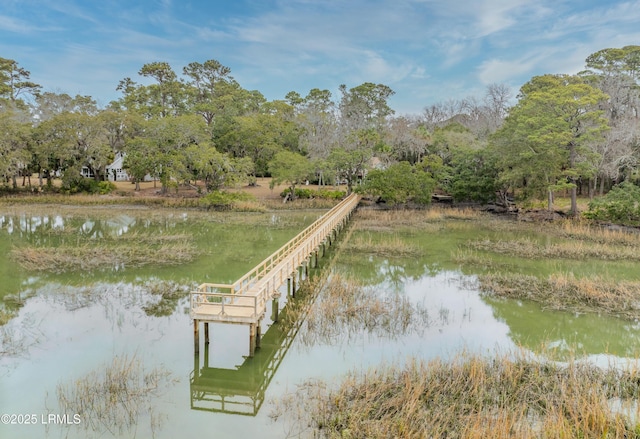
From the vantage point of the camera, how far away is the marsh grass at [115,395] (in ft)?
26.5

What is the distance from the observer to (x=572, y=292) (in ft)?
52.6

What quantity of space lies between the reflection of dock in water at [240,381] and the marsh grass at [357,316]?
0.94 meters

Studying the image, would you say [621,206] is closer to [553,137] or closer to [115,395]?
[553,137]

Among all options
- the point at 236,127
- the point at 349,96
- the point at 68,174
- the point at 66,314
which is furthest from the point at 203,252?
the point at 349,96

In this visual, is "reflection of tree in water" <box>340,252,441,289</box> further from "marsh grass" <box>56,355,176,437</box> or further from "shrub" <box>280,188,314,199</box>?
"shrub" <box>280,188,314,199</box>

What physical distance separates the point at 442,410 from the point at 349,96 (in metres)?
69.7

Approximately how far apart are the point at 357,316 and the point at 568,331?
6291 millimetres

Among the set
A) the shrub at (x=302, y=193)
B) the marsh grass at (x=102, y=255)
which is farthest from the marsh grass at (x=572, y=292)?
the shrub at (x=302, y=193)

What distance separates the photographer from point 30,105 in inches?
2579

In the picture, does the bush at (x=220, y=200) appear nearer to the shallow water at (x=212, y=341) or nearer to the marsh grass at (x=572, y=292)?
the shallow water at (x=212, y=341)

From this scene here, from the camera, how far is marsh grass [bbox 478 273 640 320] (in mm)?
14688

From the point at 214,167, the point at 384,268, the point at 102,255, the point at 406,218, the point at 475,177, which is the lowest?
the point at 384,268

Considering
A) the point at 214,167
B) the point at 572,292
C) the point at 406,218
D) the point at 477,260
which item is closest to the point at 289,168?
the point at 214,167

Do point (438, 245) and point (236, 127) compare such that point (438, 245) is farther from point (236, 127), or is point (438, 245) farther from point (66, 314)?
point (236, 127)
